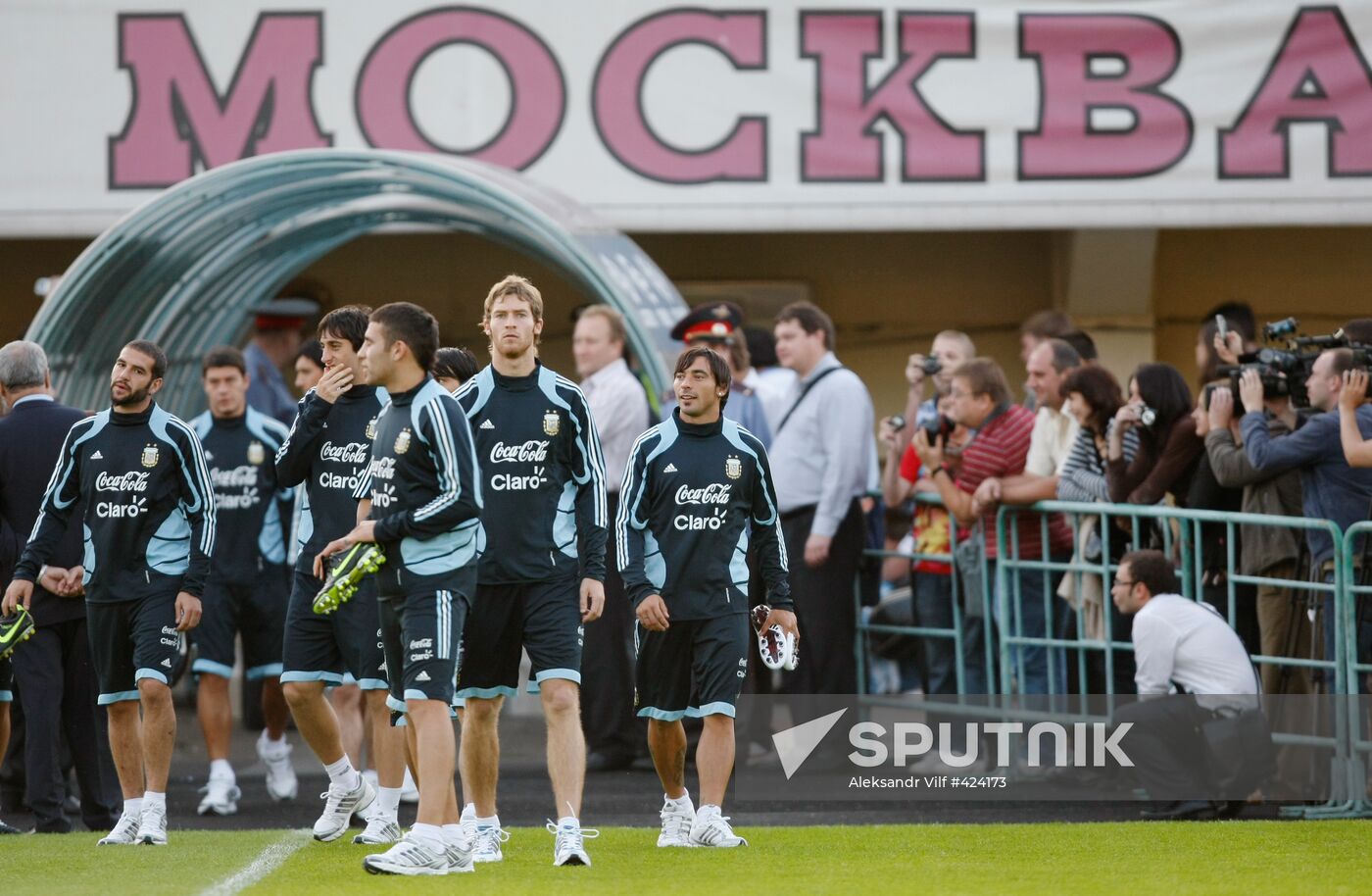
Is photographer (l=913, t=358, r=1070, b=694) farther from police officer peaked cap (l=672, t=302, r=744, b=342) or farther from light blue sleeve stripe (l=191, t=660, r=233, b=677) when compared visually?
light blue sleeve stripe (l=191, t=660, r=233, b=677)

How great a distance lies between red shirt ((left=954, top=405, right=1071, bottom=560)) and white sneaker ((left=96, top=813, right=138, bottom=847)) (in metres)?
4.41

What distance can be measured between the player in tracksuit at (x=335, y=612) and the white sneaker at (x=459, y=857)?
905 millimetres

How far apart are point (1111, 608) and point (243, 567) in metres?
4.27

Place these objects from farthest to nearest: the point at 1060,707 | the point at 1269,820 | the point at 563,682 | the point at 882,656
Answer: the point at 882,656 → the point at 1060,707 → the point at 1269,820 → the point at 563,682

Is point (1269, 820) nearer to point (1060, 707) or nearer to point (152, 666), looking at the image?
point (1060, 707)

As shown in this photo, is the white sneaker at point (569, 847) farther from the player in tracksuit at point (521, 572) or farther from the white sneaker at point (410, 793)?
the white sneaker at point (410, 793)

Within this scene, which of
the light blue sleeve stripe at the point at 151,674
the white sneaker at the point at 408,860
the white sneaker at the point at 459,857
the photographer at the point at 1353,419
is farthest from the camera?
the photographer at the point at 1353,419

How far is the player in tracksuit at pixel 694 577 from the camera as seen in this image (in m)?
7.71

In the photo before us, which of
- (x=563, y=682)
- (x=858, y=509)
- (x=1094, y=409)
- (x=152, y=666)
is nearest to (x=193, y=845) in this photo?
(x=152, y=666)

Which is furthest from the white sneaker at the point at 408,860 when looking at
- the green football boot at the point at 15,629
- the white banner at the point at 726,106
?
the white banner at the point at 726,106

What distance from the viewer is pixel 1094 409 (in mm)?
9906

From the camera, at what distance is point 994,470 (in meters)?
10.3

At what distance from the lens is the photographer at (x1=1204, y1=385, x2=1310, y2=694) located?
9094mm

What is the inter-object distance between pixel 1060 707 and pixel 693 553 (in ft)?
9.43
